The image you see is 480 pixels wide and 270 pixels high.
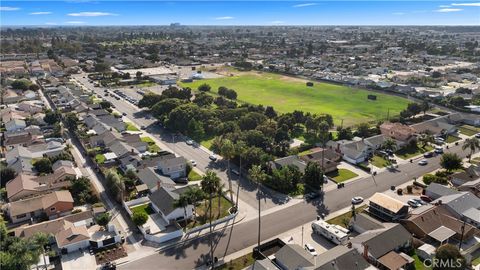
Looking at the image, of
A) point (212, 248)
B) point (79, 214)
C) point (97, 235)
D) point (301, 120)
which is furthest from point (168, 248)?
point (301, 120)

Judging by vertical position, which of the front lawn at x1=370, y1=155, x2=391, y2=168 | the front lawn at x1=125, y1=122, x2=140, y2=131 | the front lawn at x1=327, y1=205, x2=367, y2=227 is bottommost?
the front lawn at x1=327, y1=205, x2=367, y2=227

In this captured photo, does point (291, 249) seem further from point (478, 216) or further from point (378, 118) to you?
point (378, 118)

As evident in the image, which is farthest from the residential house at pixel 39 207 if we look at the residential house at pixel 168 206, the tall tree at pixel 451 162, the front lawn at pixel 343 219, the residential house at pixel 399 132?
the residential house at pixel 399 132

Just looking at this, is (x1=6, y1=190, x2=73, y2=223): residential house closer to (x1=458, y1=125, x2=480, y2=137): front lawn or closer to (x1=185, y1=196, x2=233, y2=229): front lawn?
(x1=185, y1=196, x2=233, y2=229): front lawn

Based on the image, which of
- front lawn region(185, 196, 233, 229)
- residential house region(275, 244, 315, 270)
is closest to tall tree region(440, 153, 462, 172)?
residential house region(275, 244, 315, 270)

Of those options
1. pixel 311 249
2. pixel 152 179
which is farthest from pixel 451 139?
pixel 152 179
